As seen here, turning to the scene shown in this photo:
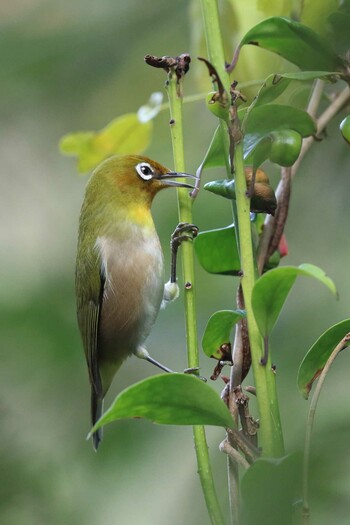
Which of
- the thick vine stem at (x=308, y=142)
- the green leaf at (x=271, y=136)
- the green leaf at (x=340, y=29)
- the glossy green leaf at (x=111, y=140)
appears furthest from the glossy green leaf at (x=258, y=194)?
the glossy green leaf at (x=111, y=140)

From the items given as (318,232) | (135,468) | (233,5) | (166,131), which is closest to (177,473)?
(135,468)

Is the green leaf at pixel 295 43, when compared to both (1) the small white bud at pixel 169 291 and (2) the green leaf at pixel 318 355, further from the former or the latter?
(1) the small white bud at pixel 169 291

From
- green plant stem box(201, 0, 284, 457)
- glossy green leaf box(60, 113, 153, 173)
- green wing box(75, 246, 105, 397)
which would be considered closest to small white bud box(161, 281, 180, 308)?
green wing box(75, 246, 105, 397)

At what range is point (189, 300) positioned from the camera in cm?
109

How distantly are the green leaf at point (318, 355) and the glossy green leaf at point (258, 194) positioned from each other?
0.21m

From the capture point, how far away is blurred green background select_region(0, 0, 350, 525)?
175 centimetres

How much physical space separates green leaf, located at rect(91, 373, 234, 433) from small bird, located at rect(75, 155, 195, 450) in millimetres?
1279

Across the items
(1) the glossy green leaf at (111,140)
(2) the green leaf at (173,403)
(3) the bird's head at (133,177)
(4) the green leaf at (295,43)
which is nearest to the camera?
(2) the green leaf at (173,403)

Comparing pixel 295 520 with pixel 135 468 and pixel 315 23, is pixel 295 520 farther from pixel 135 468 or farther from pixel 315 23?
pixel 135 468

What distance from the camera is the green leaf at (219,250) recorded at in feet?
3.90

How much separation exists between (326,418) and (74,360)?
169 cm

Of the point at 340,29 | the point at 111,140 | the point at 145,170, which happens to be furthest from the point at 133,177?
the point at 340,29

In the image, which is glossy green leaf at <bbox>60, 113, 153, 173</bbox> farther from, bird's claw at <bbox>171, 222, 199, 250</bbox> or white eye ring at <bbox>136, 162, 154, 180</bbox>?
white eye ring at <bbox>136, 162, 154, 180</bbox>

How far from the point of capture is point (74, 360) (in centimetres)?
248
